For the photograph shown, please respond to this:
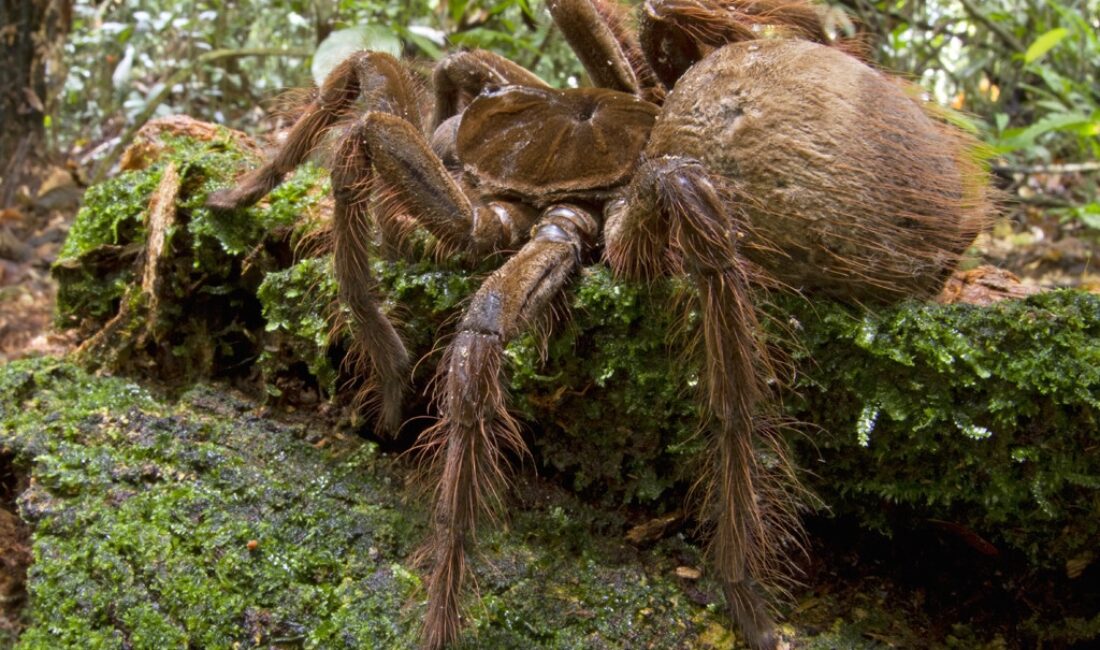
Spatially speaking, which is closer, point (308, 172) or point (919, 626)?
point (919, 626)

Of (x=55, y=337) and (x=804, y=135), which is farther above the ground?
(x=804, y=135)

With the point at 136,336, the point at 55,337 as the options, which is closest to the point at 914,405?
the point at 136,336

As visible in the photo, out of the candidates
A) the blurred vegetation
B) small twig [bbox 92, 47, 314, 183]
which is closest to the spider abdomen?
the blurred vegetation

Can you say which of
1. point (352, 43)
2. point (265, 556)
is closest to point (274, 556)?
point (265, 556)

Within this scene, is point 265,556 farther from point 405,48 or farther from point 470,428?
point 405,48

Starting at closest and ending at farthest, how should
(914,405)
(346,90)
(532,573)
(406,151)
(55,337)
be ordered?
(914,405), (532,573), (406,151), (346,90), (55,337)

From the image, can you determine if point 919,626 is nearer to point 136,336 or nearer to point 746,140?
point 746,140
